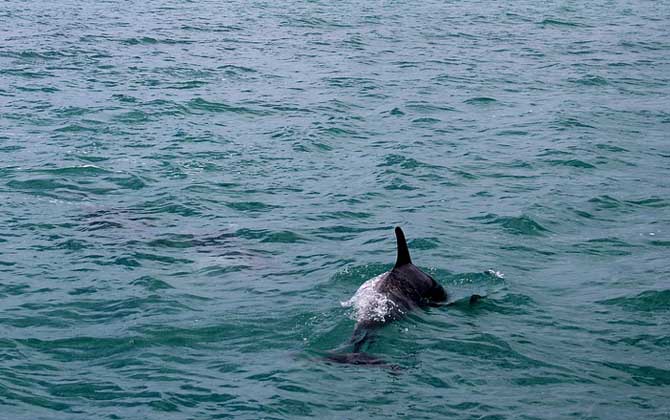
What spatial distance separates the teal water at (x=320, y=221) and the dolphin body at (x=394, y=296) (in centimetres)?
20

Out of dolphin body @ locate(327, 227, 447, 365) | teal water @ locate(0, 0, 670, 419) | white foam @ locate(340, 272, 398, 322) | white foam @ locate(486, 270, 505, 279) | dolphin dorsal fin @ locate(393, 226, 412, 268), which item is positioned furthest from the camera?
white foam @ locate(486, 270, 505, 279)

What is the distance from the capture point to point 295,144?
22.3 meters

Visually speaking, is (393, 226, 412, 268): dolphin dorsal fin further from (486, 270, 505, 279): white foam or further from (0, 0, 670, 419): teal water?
(486, 270, 505, 279): white foam

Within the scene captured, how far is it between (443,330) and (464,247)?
3.62 metres

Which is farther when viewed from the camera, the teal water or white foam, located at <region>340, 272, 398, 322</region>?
white foam, located at <region>340, 272, 398, 322</region>

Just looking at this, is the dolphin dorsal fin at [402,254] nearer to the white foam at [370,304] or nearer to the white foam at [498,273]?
the white foam at [370,304]

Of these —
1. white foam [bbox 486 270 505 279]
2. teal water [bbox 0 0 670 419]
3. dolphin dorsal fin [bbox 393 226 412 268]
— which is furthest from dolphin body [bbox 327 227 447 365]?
white foam [bbox 486 270 505 279]

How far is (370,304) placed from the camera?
12.8m

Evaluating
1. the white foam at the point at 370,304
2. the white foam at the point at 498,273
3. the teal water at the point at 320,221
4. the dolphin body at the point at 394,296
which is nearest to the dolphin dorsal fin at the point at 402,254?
the dolphin body at the point at 394,296

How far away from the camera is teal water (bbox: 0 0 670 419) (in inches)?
440

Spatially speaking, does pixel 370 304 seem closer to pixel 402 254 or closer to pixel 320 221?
pixel 402 254

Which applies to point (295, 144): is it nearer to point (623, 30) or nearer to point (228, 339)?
point (228, 339)

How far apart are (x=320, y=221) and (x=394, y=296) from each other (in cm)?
468

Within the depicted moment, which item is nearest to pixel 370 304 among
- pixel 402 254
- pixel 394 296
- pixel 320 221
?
pixel 394 296
